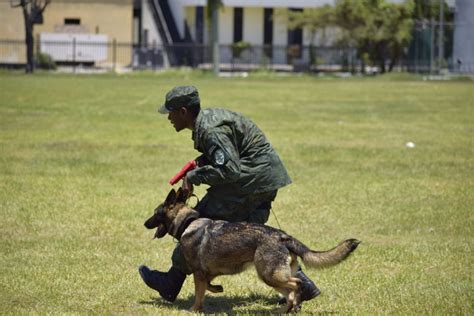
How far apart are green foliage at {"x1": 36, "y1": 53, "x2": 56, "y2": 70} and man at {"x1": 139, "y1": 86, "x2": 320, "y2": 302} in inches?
1893

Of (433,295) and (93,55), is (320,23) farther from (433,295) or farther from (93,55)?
(433,295)

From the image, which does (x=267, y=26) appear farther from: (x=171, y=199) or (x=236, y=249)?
(x=236, y=249)

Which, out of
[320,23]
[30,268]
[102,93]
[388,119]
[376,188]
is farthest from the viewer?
[320,23]

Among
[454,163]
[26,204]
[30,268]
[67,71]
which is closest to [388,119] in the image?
[454,163]

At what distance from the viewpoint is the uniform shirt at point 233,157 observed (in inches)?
276

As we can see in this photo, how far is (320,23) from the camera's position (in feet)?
194

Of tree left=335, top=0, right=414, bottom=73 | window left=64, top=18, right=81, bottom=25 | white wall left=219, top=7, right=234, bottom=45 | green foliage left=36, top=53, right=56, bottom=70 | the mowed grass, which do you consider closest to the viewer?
the mowed grass

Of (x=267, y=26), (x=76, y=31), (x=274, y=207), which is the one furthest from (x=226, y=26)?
(x=274, y=207)

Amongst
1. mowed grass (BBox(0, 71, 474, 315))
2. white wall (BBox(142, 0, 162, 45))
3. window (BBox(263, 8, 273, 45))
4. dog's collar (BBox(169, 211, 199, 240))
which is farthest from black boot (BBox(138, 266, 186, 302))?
window (BBox(263, 8, 273, 45))

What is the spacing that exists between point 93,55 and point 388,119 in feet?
109

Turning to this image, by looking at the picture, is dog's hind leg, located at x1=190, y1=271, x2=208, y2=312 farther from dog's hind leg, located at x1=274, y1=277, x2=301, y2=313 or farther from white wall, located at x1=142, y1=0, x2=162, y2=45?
white wall, located at x1=142, y1=0, x2=162, y2=45

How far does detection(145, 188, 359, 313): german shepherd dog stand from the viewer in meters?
6.82

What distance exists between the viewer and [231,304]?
25.3 feet

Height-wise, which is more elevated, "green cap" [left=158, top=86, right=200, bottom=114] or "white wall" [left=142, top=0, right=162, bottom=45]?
"white wall" [left=142, top=0, right=162, bottom=45]
